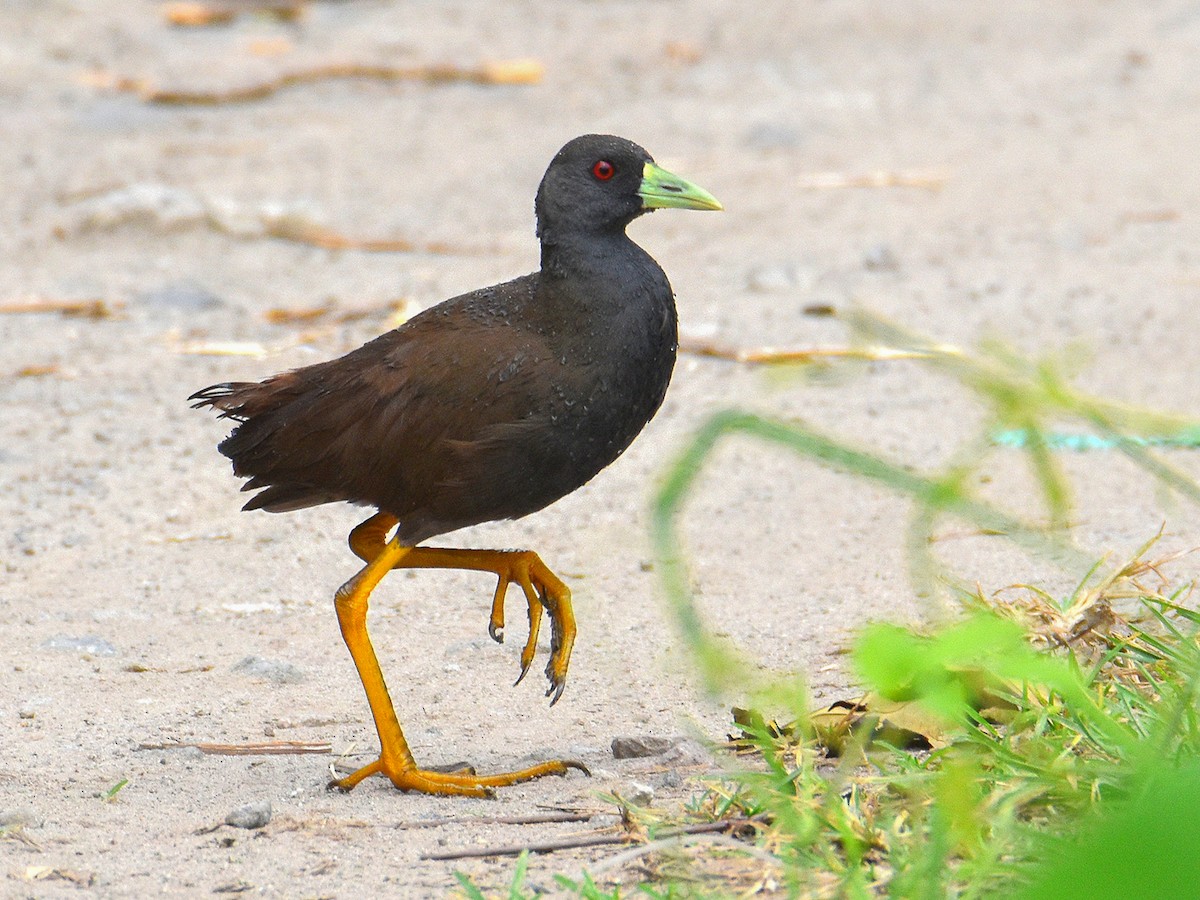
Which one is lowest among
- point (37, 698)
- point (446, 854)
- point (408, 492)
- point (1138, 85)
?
point (37, 698)

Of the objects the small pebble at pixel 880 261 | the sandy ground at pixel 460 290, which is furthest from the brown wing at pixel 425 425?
the small pebble at pixel 880 261

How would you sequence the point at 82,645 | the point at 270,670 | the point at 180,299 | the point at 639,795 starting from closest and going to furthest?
the point at 639,795, the point at 270,670, the point at 82,645, the point at 180,299

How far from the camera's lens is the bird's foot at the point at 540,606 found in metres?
4.18

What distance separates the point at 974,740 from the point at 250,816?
1.60 meters

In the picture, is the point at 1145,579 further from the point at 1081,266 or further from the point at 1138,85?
the point at 1138,85

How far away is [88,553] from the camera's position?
5.50m

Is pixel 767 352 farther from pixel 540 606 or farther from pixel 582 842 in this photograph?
pixel 582 842

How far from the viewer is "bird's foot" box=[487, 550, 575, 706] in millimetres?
4176

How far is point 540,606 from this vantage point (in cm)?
437

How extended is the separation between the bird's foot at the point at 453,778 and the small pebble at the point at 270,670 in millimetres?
798

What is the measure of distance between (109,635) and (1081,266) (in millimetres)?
5649

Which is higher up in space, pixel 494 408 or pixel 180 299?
pixel 494 408

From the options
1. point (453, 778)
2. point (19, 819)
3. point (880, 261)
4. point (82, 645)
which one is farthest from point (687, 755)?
point (880, 261)

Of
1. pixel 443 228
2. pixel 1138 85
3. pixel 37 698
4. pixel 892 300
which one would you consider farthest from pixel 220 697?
pixel 1138 85
